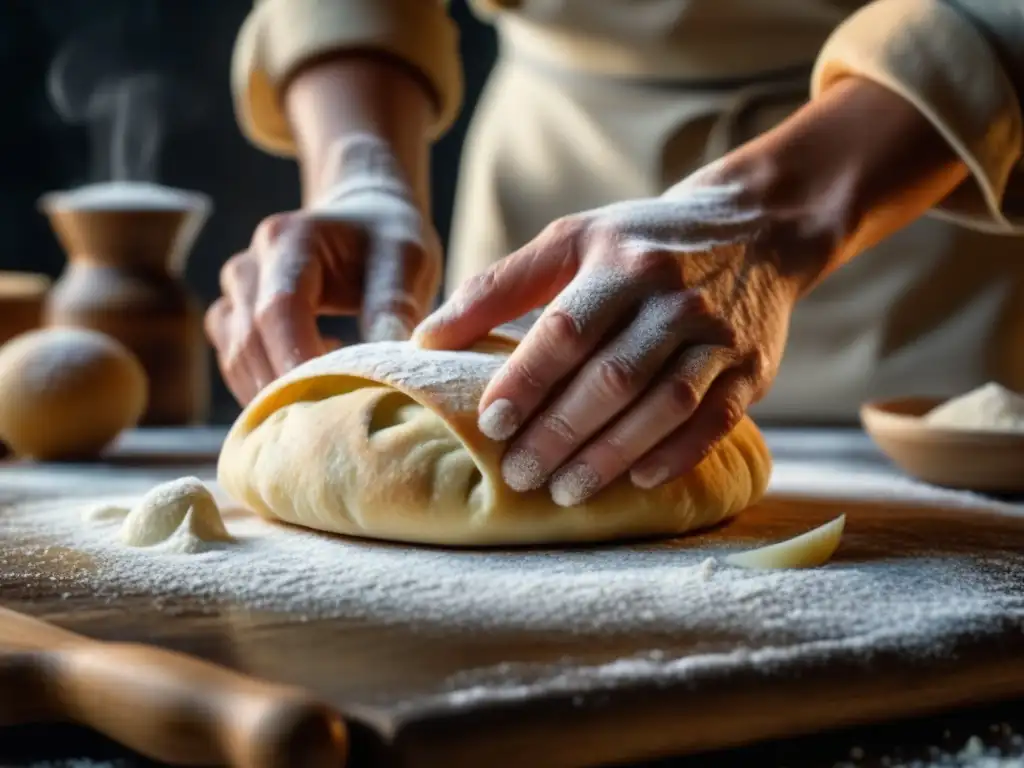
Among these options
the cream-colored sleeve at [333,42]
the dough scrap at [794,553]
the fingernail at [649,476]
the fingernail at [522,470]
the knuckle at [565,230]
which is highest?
the cream-colored sleeve at [333,42]

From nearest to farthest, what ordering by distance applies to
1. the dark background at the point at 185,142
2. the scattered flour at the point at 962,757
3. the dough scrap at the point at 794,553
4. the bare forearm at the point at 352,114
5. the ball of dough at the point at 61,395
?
the scattered flour at the point at 962,757 < the dough scrap at the point at 794,553 < the ball of dough at the point at 61,395 < the bare forearm at the point at 352,114 < the dark background at the point at 185,142

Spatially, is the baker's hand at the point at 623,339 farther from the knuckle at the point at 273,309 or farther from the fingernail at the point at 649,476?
the knuckle at the point at 273,309

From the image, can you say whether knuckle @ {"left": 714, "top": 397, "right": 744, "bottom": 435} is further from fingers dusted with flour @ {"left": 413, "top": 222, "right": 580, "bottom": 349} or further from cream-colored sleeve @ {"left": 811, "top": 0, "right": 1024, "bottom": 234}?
cream-colored sleeve @ {"left": 811, "top": 0, "right": 1024, "bottom": 234}

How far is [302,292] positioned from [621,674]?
0.92m

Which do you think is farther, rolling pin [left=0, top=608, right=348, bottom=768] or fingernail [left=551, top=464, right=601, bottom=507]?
fingernail [left=551, top=464, right=601, bottom=507]

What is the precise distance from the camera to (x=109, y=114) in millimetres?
3482

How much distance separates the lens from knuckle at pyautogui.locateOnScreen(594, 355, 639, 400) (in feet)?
3.92

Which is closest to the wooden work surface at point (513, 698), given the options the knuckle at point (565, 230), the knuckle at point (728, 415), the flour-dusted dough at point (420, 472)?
the flour-dusted dough at point (420, 472)

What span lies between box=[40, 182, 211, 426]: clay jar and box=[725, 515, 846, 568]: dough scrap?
4.63 ft

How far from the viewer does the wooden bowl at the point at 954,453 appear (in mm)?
1588

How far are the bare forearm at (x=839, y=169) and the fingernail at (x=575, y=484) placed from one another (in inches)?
15.2

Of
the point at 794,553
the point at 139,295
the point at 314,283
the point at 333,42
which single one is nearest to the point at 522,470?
the point at 794,553

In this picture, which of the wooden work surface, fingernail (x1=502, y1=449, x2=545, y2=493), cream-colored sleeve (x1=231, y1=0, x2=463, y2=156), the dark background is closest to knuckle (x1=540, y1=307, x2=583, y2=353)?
fingernail (x1=502, y1=449, x2=545, y2=493)

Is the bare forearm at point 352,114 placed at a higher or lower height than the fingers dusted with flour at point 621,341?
higher
